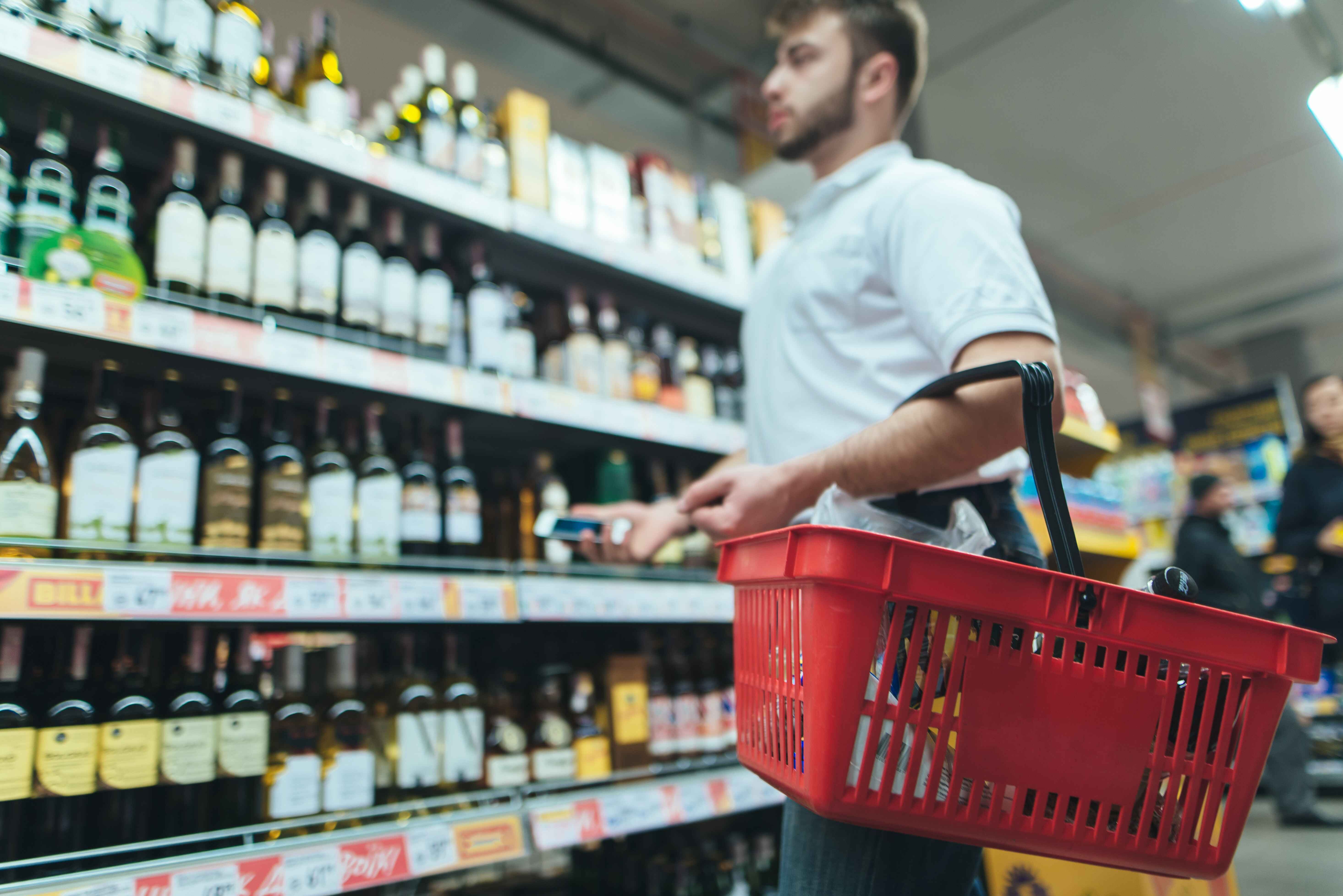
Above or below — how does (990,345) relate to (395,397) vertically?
below

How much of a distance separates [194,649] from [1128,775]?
4.87ft

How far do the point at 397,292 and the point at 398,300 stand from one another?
2 centimetres

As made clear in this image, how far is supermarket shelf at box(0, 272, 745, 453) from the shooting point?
1.29 meters

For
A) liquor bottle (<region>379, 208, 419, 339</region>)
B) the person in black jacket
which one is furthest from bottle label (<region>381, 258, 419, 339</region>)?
the person in black jacket

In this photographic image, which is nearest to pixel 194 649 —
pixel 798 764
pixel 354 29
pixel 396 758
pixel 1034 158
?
pixel 396 758

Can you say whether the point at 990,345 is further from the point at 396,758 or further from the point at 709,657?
the point at 709,657

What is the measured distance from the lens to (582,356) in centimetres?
219

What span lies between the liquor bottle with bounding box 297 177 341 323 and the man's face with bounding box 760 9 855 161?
93 cm

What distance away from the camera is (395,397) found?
1.76 metres

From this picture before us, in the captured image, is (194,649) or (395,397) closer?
(194,649)

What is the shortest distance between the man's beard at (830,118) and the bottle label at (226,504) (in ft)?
3.75

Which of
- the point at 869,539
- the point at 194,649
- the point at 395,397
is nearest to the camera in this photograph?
the point at 869,539

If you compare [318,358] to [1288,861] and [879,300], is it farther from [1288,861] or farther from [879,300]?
[1288,861]

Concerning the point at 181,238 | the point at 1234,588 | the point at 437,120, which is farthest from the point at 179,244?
the point at 1234,588
